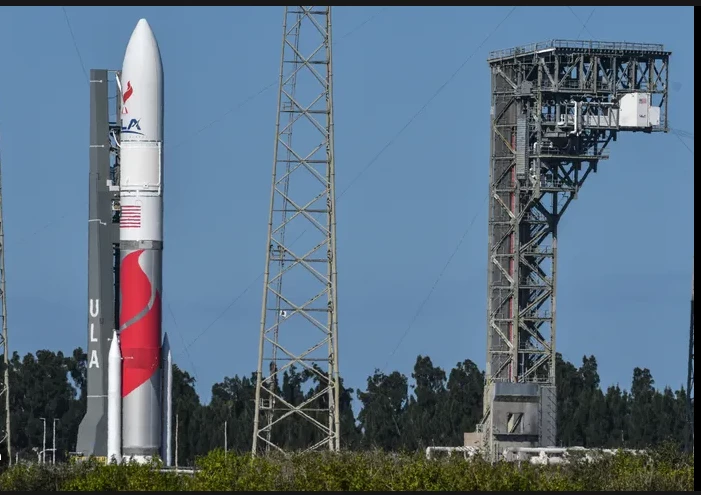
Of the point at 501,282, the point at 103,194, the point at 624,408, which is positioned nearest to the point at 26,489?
the point at 103,194

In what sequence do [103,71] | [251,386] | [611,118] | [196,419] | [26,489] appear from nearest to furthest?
[26,489] → [103,71] → [611,118] → [196,419] → [251,386]

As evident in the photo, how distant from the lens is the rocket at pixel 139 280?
73.6 meters

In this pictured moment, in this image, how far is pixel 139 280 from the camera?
73.9 metres

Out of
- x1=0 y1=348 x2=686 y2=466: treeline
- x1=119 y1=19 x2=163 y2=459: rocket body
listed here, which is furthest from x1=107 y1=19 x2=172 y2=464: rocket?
x1=0 y1=348 x2=686 y2=466: treeline

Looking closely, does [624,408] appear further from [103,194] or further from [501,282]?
[103,194]

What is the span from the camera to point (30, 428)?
365ft

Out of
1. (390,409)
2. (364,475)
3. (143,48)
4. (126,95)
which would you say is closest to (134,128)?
(126,95)

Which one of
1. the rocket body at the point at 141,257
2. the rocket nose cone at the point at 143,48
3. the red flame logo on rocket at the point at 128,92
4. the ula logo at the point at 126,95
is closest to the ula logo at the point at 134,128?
the rocket body at the point at 141,257

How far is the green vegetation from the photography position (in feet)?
213

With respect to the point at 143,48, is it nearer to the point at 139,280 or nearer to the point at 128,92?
the point at 128,92

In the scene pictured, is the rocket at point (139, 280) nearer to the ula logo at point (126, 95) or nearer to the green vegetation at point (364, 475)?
the ula logo at point (126, 95)

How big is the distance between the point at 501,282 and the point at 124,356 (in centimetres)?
2015

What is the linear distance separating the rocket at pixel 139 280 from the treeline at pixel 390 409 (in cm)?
2345

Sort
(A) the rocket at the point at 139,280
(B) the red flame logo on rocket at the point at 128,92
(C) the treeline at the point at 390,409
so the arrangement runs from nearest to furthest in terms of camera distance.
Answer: (A) the rocket at the point at 139,280, (B) the red flame logo on rocket at the point at 128,92, (C) the treeline at the point at 390,409
